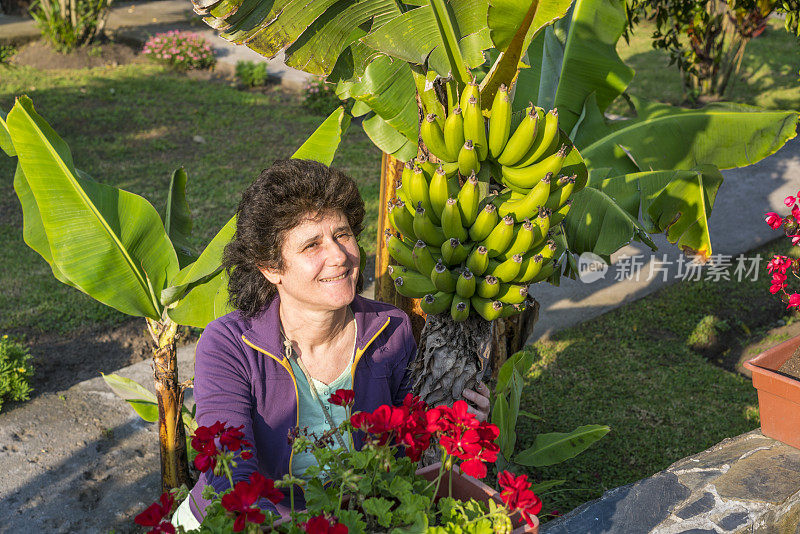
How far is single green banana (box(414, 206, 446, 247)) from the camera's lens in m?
2.39

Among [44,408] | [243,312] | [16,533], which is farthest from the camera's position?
[44,408]

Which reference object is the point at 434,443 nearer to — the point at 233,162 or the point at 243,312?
the point at 243,312

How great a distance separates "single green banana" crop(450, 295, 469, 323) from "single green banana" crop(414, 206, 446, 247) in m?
0.23

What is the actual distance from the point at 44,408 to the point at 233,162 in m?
4.96

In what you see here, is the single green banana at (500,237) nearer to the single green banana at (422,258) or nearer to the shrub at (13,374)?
the single green banana at (422,258)

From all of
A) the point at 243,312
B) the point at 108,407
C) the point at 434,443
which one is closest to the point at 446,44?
the point at 243,312

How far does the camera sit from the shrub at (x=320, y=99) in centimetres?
1085

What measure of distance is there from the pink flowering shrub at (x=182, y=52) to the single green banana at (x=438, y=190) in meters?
11.3

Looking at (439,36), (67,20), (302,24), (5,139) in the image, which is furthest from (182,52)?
(439,36)

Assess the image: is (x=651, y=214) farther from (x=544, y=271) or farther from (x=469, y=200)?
(x=469, y=200)

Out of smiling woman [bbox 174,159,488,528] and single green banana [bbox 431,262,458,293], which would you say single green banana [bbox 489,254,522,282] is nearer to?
single green banana [bbox 431,262,458,293]

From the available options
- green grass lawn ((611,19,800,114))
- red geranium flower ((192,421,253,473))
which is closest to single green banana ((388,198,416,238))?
red geranium flower ((192,421,253,473))

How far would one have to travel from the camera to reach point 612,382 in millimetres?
5055

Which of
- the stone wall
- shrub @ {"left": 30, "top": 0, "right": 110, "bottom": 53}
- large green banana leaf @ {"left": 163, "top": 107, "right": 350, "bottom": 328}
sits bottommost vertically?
the stone wall
